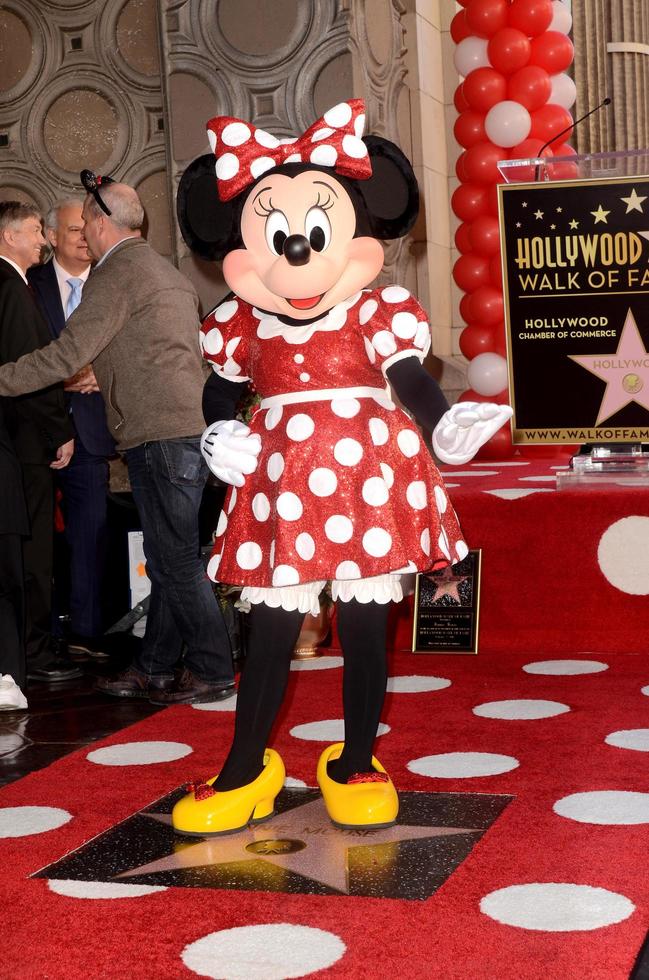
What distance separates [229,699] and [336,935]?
1.42m

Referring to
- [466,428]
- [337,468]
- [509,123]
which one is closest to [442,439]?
[466,428]

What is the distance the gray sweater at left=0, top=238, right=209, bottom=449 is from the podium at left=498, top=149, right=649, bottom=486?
107cm

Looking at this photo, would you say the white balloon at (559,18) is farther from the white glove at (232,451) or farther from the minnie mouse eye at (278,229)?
the white glove at (232,451)

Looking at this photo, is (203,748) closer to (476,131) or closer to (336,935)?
(336,935)

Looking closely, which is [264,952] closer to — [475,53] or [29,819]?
[29,819]

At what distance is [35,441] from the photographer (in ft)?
10.9

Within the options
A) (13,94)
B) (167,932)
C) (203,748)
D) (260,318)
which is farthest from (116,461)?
(167,932)

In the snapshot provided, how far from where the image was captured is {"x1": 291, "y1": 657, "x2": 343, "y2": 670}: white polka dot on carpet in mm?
3221

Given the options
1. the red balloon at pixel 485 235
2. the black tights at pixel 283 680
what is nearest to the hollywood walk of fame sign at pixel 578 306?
the black tights at pixel 283 680

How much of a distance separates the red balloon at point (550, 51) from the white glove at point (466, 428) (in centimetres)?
406

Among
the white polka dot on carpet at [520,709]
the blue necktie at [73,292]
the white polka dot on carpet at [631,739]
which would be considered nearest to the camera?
the white polka dot on carpet at [631,739]

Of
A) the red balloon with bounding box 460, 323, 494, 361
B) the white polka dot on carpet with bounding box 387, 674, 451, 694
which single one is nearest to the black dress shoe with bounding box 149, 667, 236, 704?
the white polka dot on carpet with bounding box 387, 674, 451, 694

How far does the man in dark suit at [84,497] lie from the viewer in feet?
12.1

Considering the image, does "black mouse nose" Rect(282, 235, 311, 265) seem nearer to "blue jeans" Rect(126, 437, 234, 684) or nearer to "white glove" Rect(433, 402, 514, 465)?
"white glove" Rect(433, 402, 514, 465)
